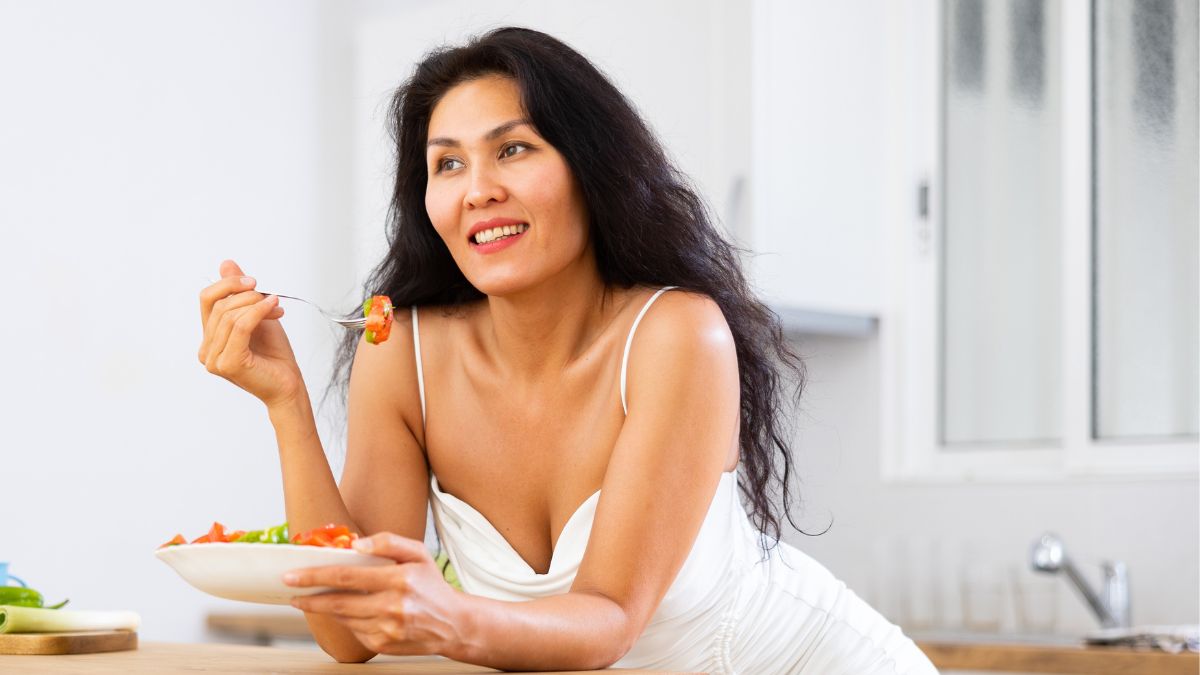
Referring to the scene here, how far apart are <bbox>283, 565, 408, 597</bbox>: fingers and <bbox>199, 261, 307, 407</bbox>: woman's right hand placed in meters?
0.39

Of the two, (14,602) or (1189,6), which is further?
(1189,6)

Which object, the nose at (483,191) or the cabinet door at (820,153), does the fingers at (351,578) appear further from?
the cabinet door at (820,153)

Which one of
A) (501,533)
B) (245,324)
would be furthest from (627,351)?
(245,324)

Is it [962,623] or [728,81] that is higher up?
[728,81]

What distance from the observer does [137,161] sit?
3.35 m

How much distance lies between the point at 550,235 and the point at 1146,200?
216 centimetres

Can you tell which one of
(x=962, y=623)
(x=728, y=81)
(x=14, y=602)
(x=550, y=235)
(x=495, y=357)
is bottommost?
(x=962, y=623)

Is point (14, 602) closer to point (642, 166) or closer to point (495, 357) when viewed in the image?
point (495, 357)

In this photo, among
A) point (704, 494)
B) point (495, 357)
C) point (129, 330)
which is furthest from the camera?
point (129, 330)

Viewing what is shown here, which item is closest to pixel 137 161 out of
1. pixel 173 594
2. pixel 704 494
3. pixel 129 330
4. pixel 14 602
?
pixel 129 330

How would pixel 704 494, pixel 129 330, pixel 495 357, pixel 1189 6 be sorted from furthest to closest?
pixel 129 330 → pixel 1189 6 → pixel 495 357 → pixel 704 494

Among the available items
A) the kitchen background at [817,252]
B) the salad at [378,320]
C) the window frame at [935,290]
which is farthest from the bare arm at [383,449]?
the window frame at [935,290]

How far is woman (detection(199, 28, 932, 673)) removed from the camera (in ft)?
4.42

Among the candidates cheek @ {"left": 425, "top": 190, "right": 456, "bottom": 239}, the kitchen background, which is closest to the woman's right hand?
cheek @ {"left": 425, "top": 190, "right": 456, "bottom": 239}
